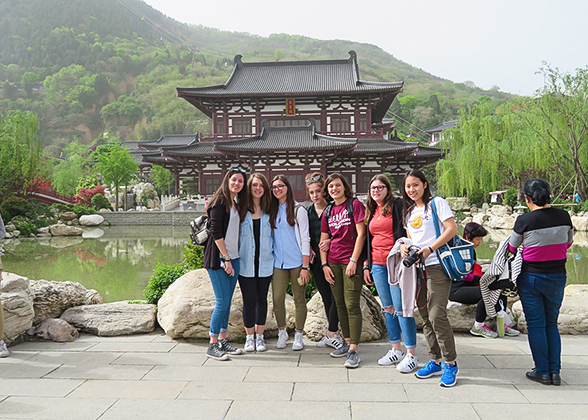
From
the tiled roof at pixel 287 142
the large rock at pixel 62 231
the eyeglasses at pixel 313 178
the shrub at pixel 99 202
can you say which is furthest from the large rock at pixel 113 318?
the shrub at pixel 99 202

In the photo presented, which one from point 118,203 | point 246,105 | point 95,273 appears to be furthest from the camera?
point 118,203

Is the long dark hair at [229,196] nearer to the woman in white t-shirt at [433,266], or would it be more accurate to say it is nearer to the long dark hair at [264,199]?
the long dark hair at [264,199]

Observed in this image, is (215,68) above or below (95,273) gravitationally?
above

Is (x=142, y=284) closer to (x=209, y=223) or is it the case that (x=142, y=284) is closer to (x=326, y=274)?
(x=209, y=223)

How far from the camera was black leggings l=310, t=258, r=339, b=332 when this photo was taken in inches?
146

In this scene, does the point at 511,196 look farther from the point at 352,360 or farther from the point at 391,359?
the point at 352,360

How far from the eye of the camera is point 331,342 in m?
3.72

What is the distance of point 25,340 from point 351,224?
11.2 feet

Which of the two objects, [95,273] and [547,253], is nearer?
[547,253]

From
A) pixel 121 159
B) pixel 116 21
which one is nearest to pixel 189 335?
pixel 121 159

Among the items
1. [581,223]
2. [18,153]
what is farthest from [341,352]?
[18,153]

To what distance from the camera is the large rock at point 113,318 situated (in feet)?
13.9

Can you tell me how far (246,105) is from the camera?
81.1ft

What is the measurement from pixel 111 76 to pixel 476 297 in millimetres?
90934
